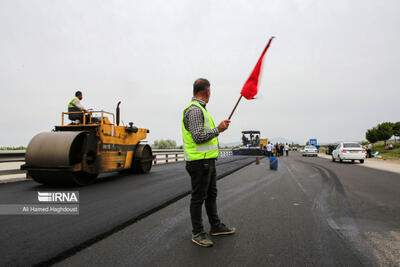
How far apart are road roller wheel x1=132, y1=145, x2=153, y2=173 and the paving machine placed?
22.0 metres

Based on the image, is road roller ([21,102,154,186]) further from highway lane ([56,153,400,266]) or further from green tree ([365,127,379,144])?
green tree ([365,127,379,144])

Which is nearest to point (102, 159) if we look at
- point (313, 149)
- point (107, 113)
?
point (107, 113)

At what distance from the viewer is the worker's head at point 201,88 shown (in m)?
3.30

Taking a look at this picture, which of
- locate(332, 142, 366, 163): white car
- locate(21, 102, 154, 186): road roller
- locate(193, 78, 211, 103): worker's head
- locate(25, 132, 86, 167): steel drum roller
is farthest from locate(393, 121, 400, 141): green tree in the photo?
locate(193, 78, 211, 103): worker's head

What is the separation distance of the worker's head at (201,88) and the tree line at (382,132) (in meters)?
88.8

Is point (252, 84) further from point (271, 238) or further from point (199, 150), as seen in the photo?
point (271, 238)

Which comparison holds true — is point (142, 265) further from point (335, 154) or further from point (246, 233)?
point (335, 154)

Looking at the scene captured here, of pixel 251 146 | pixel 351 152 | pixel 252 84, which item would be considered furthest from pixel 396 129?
pixel 252 84

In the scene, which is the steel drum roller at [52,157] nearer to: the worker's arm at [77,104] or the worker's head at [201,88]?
the worker's arm at [77,104]

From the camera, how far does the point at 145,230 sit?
11.6 feet

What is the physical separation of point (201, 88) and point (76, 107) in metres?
5.88

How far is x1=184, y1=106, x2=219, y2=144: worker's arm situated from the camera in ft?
9.89

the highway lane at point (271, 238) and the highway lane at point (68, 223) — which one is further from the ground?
the highway lane at point (68, 223)

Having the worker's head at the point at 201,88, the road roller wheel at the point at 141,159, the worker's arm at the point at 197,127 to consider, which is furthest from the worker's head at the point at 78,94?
the worker's arm at the point at 197,127
